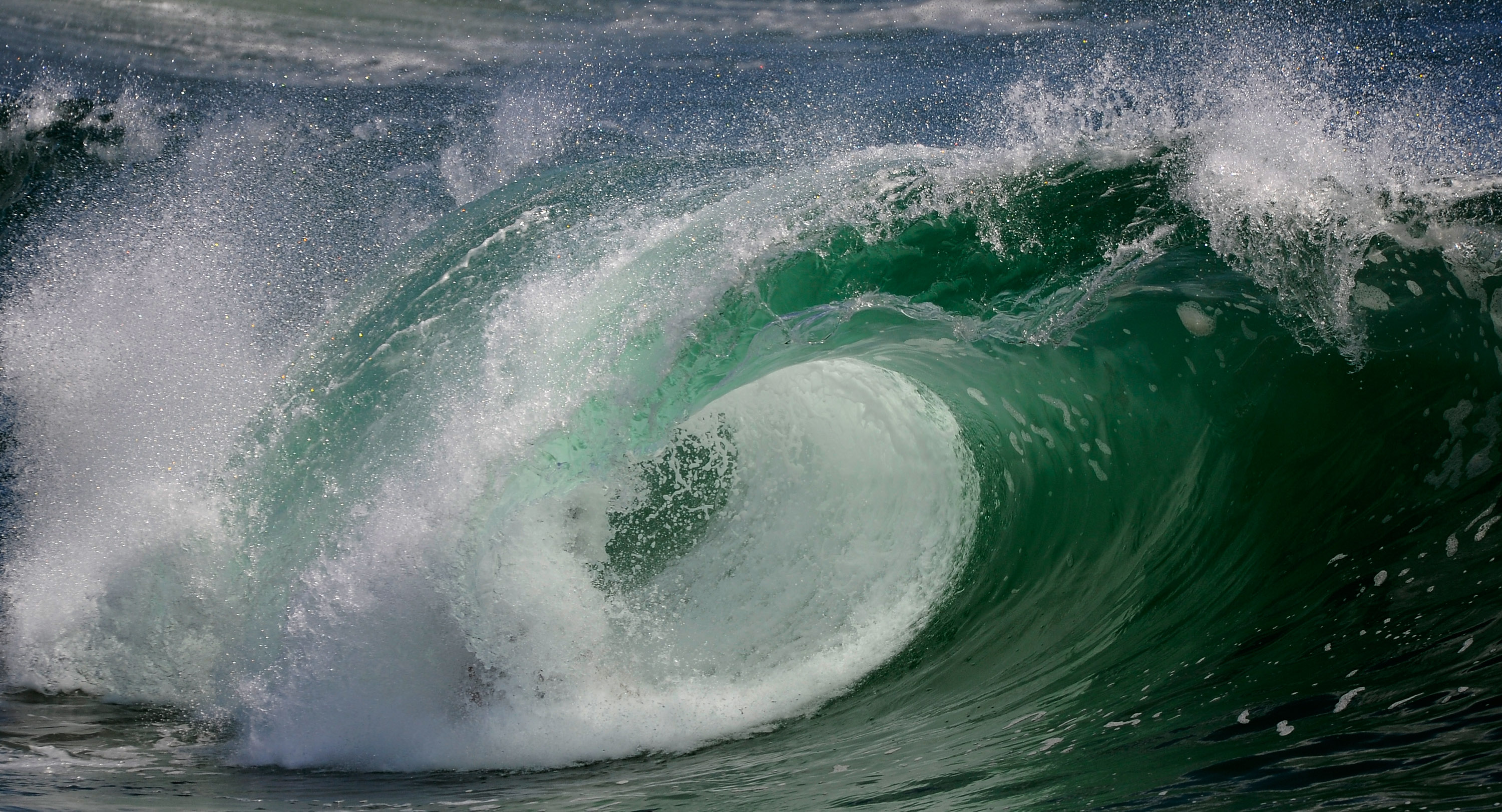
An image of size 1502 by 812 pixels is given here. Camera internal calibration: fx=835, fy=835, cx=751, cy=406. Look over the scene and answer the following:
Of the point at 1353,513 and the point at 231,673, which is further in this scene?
the point at 231,673

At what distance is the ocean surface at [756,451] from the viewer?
2613 millimetres

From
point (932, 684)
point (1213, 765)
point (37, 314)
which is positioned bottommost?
point (1213, 765)

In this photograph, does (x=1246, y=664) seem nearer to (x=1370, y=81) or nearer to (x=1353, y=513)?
(x=1353, y=513)

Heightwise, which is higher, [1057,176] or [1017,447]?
[1057,176]

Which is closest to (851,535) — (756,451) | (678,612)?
(756,451)

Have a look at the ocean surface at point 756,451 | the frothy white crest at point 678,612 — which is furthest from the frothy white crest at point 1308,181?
the frothy white crest at point 678,612

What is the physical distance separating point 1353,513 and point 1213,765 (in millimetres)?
1003

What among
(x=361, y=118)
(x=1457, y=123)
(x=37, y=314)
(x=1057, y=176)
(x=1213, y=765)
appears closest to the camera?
(x=1213, y=765)

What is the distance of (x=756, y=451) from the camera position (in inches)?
142

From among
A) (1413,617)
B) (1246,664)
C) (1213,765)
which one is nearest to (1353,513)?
(1413,617)

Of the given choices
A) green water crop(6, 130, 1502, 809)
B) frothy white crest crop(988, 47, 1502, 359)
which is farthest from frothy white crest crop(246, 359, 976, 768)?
frothy white crest crop(988, 47, 1502, 359)

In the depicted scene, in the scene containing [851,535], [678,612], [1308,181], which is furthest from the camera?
[851,535]

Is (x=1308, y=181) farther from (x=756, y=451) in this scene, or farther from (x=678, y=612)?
(x=678, y=612)

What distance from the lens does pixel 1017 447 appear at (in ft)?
11.8
